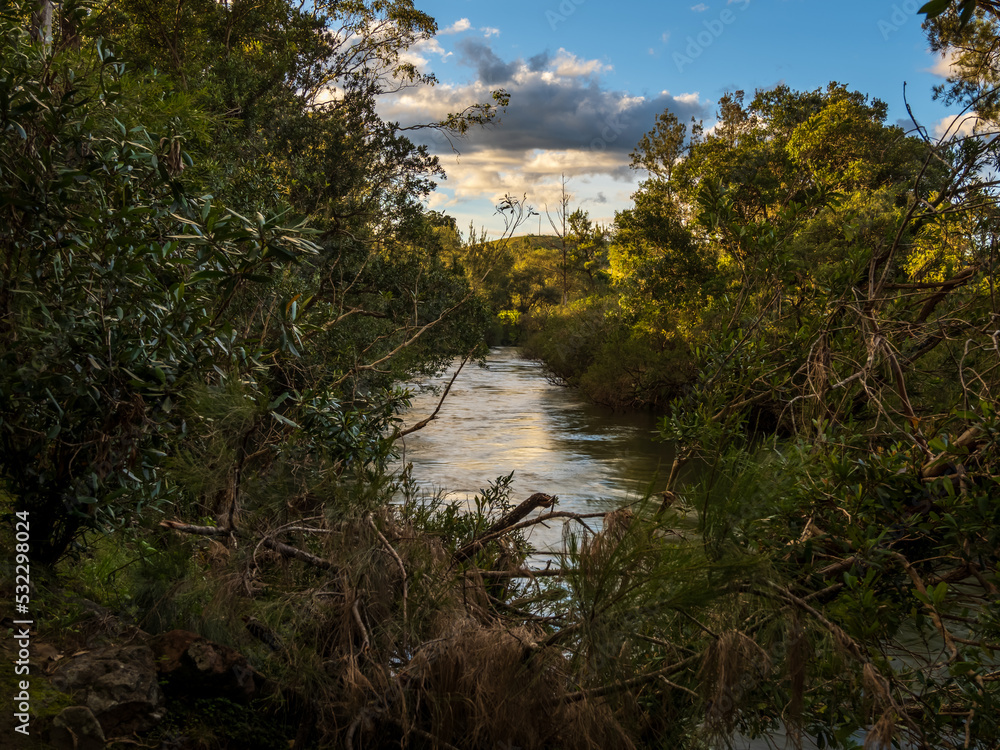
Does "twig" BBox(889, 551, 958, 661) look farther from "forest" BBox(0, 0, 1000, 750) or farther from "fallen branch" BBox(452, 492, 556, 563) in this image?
"fallen branch" BBox(452, 492, 556, 563)

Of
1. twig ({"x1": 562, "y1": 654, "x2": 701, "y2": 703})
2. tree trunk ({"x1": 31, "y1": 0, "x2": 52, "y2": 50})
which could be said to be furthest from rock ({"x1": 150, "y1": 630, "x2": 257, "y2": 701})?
tree trunk ({"x1": 31, "y1": 0, "x2": 52, "y2": 50})

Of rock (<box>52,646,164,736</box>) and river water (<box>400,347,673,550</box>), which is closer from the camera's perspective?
rock (<box>52,646,164,736</box>)

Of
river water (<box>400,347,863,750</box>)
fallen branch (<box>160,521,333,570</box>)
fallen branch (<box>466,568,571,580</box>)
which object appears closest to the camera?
fallen branch (<box>160,521,333,570</box>)

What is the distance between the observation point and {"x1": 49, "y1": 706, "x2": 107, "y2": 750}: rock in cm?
291

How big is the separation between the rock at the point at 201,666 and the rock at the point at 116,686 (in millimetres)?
160

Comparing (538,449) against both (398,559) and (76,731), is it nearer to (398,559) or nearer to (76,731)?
(398,559)

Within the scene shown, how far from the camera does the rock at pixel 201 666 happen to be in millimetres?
3633

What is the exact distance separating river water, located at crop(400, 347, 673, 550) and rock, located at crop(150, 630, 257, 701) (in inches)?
194

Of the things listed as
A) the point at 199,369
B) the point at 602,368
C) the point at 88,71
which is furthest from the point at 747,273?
the point at 602,368

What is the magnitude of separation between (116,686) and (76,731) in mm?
304

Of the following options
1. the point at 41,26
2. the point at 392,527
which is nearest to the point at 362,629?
the point at 392,527

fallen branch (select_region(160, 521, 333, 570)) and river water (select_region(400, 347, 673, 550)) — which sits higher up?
fallen branch (select_region(160, 521, 333, 570))

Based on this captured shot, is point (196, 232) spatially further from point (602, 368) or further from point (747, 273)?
point (602, 368)

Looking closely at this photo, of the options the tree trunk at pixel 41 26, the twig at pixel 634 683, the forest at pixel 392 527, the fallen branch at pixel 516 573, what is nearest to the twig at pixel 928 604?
the forest at pixel 392 527
